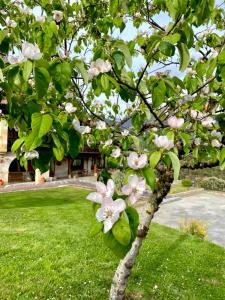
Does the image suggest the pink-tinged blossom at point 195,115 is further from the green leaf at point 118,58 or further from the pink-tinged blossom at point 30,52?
the pink-tinged blossom at point 30,52

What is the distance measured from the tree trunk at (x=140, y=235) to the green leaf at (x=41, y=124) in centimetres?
252

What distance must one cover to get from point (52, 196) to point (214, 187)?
49.6 feet

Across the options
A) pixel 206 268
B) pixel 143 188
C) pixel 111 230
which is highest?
pixel 143 188

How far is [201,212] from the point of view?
61.4ft

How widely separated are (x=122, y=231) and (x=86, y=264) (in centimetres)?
704

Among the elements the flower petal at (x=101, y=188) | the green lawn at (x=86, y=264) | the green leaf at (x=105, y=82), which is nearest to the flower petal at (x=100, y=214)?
the flower petal at (x=101, y=188)

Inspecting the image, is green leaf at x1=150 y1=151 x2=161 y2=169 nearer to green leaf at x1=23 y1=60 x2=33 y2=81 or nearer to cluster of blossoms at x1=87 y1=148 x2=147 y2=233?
cluster of blossoms at x1=87 y1=148 x2=147 y2=233

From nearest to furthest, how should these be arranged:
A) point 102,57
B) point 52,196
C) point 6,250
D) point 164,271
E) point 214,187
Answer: point 102,57 → point 164,271 → point 6,250 → point 52,196 → point 214,187

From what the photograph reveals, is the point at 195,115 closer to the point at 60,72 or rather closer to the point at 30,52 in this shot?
the point at 60,72

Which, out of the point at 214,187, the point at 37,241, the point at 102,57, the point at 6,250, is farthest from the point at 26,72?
the point at 214,187

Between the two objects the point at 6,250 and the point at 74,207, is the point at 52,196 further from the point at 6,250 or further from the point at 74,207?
the point at 6,250

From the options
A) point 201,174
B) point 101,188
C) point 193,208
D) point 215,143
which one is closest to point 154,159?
point 101,188

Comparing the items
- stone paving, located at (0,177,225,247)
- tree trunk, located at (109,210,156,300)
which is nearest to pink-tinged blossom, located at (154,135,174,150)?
tree trunk, located at (109,210,156,300)

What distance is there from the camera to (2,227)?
1134 cm
